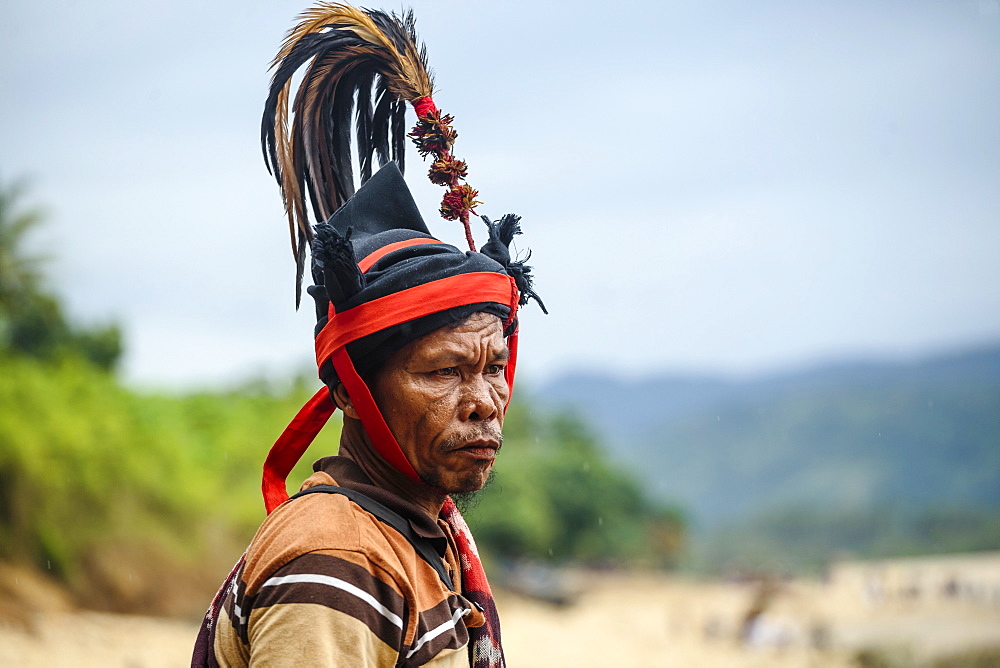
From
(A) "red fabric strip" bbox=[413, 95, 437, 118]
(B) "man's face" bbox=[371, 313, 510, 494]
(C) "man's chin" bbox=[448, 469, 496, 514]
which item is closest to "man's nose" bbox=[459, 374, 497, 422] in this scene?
(B) "man's face" bbox=[371, 313, 510, 494]

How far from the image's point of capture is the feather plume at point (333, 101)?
250cm

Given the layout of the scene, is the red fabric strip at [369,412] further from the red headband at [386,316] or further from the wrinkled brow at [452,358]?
the wrinkled brow at [452,358]

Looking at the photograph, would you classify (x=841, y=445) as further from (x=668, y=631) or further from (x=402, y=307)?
(x=402, y=307)

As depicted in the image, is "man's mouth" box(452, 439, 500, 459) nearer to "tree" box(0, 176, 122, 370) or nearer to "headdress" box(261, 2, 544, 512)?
"headdress" box(261, 2, 544, 512)

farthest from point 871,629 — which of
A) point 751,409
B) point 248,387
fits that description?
point 751,409

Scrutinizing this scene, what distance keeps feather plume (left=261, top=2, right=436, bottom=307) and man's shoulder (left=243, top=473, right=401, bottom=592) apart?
0.93 metres

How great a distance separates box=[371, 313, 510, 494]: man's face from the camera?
2021 mm

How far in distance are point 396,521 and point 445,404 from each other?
0.83 feet

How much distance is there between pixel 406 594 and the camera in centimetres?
184

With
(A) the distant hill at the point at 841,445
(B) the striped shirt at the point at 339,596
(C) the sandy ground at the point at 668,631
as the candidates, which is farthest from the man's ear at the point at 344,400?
(A) the distant hill at the point at 841,445

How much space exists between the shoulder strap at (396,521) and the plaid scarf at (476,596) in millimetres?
109

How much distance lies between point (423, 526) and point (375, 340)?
0.40 metres

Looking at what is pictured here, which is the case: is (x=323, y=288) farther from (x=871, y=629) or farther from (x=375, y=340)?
(x=871, y=629)

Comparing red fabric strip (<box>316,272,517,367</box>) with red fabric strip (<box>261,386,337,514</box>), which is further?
red fabric strip (<box>261,386,337,514</box>)
